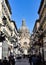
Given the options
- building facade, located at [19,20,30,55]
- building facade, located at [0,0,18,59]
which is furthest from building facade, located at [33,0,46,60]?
building facade, located at [19,20,30,55]

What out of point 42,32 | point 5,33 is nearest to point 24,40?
point 5,33

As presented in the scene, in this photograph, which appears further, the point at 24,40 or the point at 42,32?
the point at 24,40

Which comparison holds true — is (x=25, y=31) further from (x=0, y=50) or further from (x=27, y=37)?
(x=0, y=50)

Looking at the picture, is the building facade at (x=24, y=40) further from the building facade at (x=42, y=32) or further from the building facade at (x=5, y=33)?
the building facade at (x=5, y=33)

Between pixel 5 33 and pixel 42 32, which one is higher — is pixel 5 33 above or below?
above

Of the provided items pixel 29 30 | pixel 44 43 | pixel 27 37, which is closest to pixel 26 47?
pixel 27 37

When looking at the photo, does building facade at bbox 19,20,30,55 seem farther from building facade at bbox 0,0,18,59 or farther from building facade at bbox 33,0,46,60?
building facade at bbox 0,0,18,59

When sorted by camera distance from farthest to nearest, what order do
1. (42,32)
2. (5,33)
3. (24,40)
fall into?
1. (24,40)
2. (5,33)
3. (42,32)

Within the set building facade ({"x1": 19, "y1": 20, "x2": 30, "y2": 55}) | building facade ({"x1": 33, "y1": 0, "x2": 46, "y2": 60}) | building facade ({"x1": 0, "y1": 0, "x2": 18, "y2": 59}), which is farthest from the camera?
building facade ({"x1": 19, "y1": 20, "x2": 30, "y2": 55})

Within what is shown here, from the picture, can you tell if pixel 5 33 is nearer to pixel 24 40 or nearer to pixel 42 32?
pixel 42 32

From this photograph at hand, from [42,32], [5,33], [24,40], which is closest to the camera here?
[42,32]

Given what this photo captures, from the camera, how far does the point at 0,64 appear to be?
32.7 metres

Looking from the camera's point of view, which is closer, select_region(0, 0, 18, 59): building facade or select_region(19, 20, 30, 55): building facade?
select_region(0, 0, 18, 59): building facade

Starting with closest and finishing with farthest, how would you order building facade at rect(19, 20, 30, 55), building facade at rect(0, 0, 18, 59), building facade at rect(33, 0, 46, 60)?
building facade at rect(0, 0, 18, 59) < building facade at rect(33, 0, 46, 60) < building facade at rect(19, 20, 30, 55)
